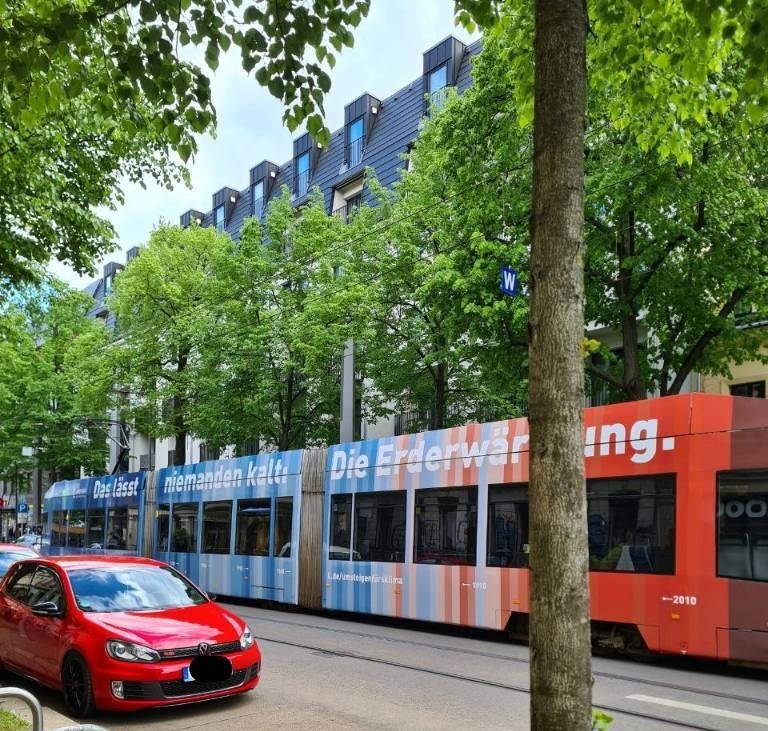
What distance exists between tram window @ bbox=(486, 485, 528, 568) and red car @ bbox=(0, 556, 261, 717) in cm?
524

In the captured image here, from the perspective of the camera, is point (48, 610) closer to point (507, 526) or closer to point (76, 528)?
point (507, 526)

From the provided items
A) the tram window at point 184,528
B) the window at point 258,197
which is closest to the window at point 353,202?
the window at point 258,197

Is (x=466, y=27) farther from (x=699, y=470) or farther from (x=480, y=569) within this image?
(x=480, y=569)

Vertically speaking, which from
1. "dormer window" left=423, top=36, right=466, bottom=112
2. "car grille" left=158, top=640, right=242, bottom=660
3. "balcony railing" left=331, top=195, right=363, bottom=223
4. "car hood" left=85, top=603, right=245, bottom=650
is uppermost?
"dormer window" left=423, top=36, right=466, bottom=112

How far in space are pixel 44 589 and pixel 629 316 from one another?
1187 centimetres

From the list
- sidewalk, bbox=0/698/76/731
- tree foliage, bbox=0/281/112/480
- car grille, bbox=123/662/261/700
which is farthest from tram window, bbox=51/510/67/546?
car grille, bbox=123/662/261/700

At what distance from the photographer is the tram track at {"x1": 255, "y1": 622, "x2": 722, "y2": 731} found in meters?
7.61

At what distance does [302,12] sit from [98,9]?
132 cm

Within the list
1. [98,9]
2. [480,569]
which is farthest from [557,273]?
[480,569]

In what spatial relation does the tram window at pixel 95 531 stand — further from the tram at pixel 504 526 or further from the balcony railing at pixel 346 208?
the balcony railing at pixel 346 208

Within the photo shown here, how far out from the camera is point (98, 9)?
5.70 metres

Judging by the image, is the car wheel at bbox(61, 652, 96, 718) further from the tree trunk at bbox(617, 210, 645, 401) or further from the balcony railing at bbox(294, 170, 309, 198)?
the balcony railing at bbox(294, 170, 309, 198)

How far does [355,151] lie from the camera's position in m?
36.5

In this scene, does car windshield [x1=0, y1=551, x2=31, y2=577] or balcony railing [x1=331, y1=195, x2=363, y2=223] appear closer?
car windshield [x1=0, y1=551, x2=31, y2=577]
